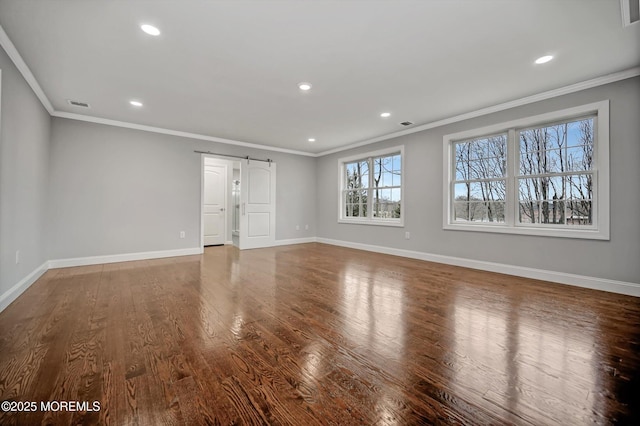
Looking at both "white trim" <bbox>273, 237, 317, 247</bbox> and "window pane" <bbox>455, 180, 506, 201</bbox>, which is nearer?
"window pane" <bbox>455, 180, 506, 201</bbox>

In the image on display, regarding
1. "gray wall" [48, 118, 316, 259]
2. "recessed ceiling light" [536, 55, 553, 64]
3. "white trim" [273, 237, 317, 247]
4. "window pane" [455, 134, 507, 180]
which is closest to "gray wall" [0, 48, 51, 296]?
"gray wall" [48, 118, 316, 259]

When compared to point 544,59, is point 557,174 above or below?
below

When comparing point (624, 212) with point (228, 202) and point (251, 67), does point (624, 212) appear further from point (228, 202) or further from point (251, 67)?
point (228, 202)

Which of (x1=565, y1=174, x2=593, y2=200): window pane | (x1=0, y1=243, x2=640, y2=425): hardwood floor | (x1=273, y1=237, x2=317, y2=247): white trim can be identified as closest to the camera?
(x1=0, y1=243, x2=640, y2=425): hardwood floor

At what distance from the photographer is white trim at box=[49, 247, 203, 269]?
4387 millimetres

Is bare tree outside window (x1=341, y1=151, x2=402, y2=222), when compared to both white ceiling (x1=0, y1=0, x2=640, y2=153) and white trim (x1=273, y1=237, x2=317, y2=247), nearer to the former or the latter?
white trim (x1=273, y1=237, x2=317, y2=247)

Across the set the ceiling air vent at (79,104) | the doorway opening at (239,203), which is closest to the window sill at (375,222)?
the doorway opening at (239,203)

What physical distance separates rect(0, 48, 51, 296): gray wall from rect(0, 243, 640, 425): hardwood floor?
1.61 ft

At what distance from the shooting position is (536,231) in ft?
12.5

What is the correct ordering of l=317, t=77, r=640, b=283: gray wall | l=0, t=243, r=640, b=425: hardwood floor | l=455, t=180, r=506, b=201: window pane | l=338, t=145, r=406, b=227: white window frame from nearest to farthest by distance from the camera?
l=0, t=243, r=640, b=425: hardwood floor < l=317, t=77, r=640, b=283: gray wall < l=455, t=180, r=506, b=201: window pane < l=338, t=145, r=406, b=227: white window frame

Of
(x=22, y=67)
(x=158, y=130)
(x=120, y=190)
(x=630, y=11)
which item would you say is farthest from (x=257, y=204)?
(x=630, y=11)

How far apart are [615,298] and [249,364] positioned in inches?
157

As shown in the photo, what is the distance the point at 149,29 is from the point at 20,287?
320 centimetres

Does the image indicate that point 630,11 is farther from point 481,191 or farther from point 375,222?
point 375,222
